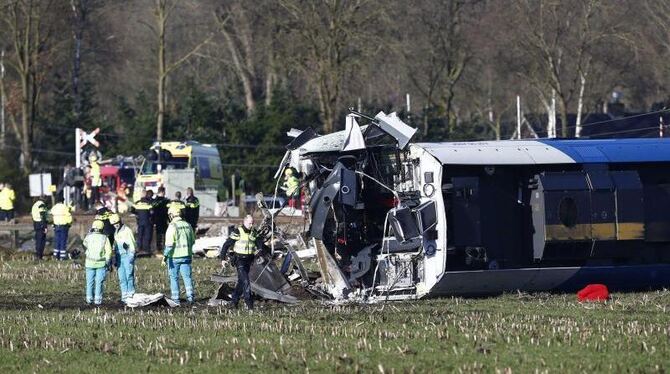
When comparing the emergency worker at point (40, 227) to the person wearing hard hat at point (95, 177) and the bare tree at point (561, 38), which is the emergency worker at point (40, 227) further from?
the bare tree at point (561, 38)

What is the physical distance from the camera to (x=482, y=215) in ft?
70.6

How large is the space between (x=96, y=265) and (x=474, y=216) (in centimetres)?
568

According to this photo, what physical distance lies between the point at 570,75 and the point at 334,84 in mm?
12384

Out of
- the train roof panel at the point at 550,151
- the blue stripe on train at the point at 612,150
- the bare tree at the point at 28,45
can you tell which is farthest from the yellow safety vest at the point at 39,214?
the bare tree at the point at 28,45

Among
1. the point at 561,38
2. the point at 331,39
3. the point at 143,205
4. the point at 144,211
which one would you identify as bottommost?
the point at 144,211

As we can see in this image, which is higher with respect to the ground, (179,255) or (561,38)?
(561,38)

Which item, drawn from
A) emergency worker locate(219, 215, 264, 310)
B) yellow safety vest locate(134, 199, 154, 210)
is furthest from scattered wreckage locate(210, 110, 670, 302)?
yellow safety vest locate(134, 199, 154, 210)

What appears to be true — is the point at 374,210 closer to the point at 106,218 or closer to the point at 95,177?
the point at 106,218

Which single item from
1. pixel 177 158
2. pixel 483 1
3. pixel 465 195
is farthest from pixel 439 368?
pixel 483 1

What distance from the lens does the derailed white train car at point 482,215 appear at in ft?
70.0

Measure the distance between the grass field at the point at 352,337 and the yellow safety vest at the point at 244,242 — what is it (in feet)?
2.79

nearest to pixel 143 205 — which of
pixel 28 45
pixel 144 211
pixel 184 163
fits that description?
pixel 144 211

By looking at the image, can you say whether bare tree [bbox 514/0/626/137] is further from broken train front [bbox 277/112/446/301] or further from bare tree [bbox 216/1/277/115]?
broken train front [bbox 277/112/446/301]

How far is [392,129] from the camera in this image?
21.5 metres
